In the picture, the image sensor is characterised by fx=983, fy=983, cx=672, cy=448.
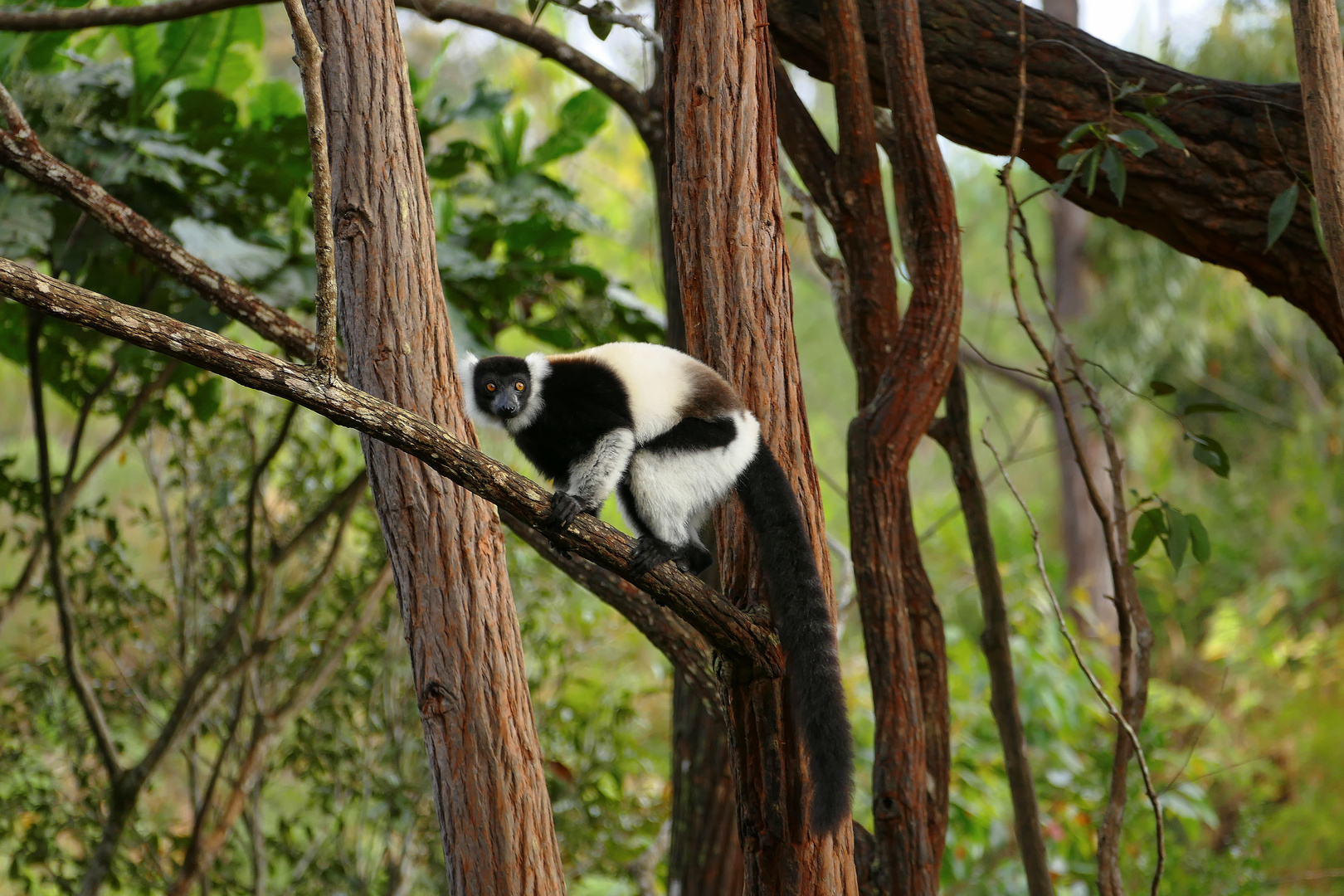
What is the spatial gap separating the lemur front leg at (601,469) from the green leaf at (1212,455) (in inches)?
65.2

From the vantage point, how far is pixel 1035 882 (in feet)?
9.82

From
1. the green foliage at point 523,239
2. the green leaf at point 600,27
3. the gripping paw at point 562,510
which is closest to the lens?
the gripping paw at point 562,510

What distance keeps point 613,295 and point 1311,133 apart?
239 cm

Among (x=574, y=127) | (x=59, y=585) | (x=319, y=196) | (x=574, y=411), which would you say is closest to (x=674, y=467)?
(x=574, y=411)

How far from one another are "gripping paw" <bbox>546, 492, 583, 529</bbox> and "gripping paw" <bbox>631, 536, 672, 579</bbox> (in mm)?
151

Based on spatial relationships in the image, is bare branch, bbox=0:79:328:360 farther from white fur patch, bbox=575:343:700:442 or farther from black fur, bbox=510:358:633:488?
white fur patch, bbox=575:343:700:442

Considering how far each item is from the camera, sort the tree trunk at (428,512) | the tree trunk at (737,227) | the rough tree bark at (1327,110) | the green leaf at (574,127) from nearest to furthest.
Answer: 1. the rough tree bark at (1327,110)
2. the tree trunk at (428,512)
3. the tree trunk at (737,227)
4. the green leaf at (574,127)

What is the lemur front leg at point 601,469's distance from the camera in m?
2.47

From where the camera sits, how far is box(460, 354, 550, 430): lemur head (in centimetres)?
270

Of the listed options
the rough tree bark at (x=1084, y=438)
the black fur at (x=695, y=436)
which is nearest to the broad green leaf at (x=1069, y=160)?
the black fur at (x=695, y=436)

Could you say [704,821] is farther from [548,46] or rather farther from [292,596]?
[548,46]

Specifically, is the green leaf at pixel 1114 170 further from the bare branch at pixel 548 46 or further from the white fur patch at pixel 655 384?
the bare branch at pixel 548 46

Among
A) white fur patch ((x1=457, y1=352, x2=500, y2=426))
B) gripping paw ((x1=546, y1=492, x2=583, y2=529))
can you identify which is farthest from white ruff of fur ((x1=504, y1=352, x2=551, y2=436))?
gripping paw ((x1=546, y1=492, x2=583, y2=529))

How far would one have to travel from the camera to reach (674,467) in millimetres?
2559
